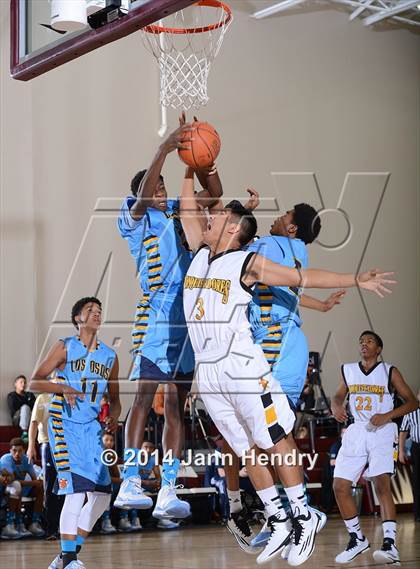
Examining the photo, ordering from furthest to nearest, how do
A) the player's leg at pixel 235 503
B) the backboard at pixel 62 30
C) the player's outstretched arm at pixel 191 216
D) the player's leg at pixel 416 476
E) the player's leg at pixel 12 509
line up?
the player's leg at pixel 416 476, the player's leg at pixel 12 509, the player's leg at pixel 235 503, the player's outstretched arm at pixel 191 216, the backboard at pixel 62 30

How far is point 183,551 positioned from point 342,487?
2141mm

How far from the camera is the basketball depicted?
6074mm

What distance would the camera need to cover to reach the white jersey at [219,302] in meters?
5.75

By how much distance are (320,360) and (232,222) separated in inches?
418

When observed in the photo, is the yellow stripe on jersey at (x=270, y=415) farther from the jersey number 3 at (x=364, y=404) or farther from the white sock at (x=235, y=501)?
the jersey number 3 at (x=364, y=404)

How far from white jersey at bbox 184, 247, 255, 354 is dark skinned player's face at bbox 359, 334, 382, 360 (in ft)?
10.5

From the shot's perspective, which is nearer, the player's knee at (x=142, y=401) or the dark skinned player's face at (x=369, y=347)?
the player's knee at (x=142, y=401)

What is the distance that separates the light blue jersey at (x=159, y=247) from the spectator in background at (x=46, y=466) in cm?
437

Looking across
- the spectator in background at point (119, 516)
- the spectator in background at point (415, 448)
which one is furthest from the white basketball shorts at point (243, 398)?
the spectator in background at point (415, 448)

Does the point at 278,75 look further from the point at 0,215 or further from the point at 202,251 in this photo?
the point at 202,251

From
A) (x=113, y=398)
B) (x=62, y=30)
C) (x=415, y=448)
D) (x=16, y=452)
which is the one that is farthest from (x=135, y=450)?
(x=415, y=448)

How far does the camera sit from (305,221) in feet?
22.8

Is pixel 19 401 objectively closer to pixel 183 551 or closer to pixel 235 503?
pixel 183 551

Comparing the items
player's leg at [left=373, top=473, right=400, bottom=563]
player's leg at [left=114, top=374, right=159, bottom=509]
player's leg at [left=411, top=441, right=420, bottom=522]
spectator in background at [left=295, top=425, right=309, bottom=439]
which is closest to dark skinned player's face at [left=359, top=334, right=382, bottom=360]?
player's leg at [left=373, top=473, right=400, bottom=563]
